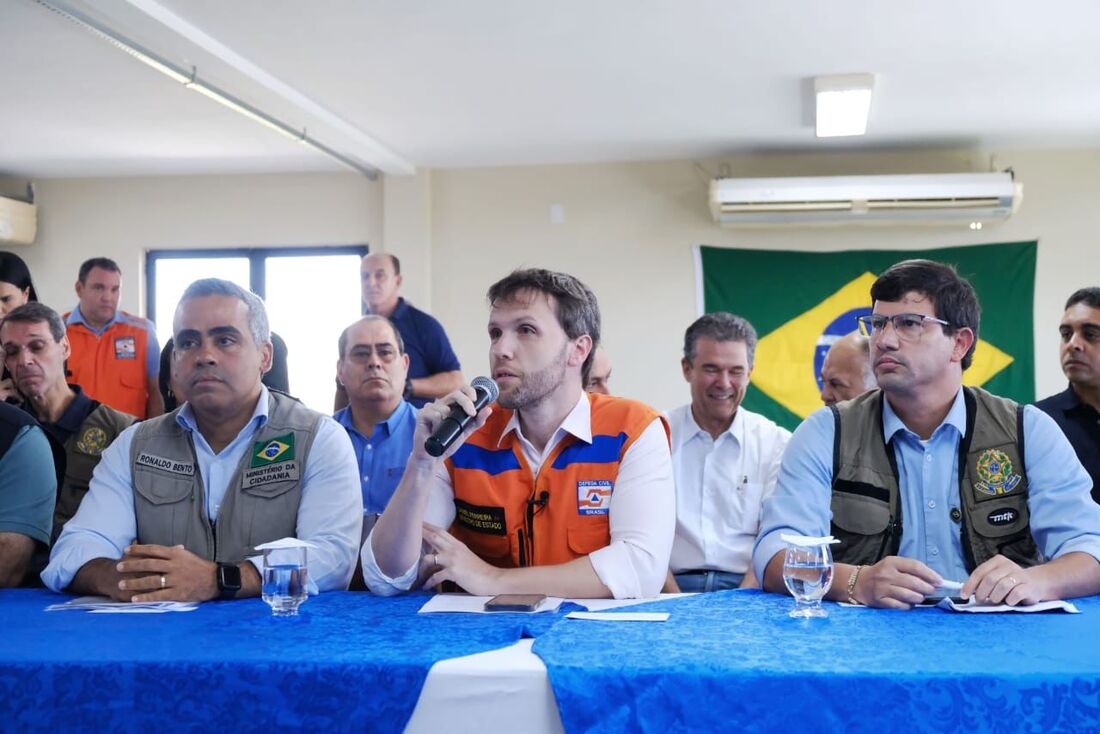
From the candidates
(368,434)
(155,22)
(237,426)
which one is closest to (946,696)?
(237,426)

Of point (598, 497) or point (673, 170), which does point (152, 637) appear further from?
point (673, 170)

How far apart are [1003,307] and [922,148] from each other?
1210 millimetres

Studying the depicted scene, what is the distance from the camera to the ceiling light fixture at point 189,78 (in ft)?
14.6

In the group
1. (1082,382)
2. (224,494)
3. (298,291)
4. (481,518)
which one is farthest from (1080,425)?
(298,291)

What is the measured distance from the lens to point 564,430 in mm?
2398

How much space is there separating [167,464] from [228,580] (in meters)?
0.48

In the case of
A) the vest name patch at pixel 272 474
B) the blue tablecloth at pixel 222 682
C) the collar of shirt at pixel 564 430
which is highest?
the collar of shirt at pixel 564 430

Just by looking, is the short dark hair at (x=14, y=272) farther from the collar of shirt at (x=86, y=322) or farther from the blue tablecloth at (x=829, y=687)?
the blue tablecloth at (x=829, y=687)

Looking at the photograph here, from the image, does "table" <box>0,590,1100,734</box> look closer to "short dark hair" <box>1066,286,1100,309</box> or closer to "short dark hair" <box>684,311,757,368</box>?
"short dark hair" <box>684,311,757,368</box>

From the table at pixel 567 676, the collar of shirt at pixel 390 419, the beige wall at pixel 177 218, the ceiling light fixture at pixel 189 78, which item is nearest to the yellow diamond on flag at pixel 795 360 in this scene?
the beige wall at pixel 177 218

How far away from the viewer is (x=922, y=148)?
7.14 meters

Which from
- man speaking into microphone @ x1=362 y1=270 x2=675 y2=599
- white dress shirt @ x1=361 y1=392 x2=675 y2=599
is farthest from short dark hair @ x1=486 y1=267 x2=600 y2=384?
white dress shirt @ x1=361 y1=392 x2=675 y2=599

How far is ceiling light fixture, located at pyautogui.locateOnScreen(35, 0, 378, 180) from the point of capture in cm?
445

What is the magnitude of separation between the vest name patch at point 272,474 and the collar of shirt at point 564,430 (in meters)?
0.48
